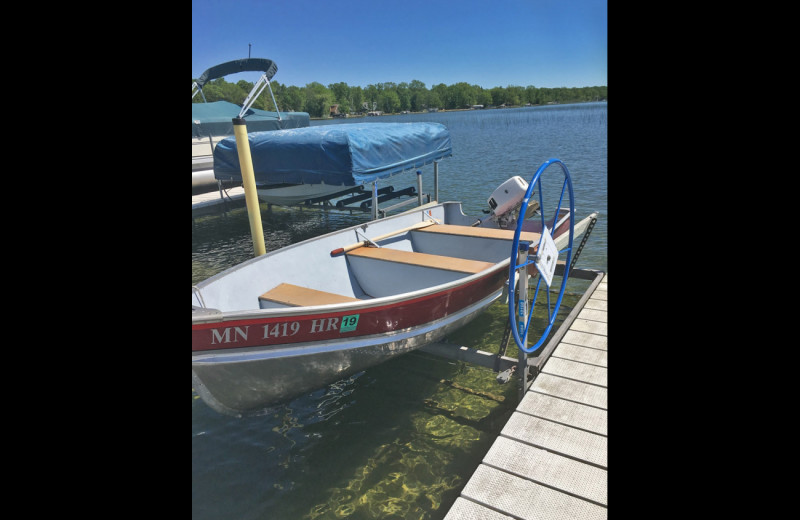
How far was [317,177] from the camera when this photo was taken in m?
11.4

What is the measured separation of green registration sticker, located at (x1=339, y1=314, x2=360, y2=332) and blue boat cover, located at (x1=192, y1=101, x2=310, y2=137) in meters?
18.6

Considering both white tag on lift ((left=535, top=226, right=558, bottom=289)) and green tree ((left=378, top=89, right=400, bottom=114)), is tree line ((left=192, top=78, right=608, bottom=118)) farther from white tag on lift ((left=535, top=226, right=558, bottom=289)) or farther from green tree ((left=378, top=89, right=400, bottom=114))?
white tag on lift ((left=535, top=226, right=558, bottom=289))

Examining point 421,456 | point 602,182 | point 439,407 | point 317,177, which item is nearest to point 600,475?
point 421,456

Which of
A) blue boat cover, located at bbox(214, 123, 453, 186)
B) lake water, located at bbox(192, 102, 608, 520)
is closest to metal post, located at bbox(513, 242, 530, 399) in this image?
lake water, located at bbox(192, 102, 608, 520)

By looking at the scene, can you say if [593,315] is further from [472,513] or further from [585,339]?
[472,513]

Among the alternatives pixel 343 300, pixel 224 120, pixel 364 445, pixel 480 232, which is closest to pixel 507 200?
pixel 480 232

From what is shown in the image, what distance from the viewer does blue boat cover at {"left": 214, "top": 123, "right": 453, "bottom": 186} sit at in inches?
432

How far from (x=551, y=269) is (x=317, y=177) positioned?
25.6 ft

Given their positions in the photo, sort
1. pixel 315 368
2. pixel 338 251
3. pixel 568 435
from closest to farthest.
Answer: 1. pixel 568 435
2. pixel 315 368
3. pixel 338 251

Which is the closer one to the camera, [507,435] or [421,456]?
[507,435]

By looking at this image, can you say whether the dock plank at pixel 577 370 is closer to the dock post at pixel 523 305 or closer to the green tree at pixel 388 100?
the dock post at pixel 523 305

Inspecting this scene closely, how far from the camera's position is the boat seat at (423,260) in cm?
628

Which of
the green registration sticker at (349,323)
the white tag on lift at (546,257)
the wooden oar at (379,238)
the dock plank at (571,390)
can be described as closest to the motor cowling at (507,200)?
the wooden oar at (379,238)
